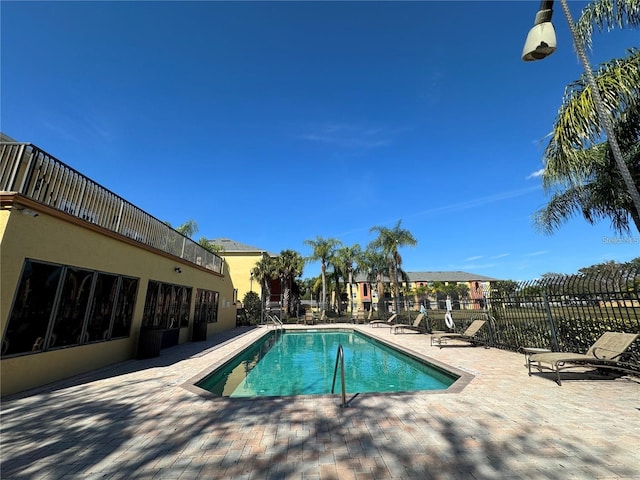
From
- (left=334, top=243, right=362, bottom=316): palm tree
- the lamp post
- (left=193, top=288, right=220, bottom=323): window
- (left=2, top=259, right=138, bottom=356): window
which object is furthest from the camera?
(left=334, top=243, right=362, bottom=316): palm tree

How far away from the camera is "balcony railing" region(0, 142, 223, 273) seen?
5.55 m

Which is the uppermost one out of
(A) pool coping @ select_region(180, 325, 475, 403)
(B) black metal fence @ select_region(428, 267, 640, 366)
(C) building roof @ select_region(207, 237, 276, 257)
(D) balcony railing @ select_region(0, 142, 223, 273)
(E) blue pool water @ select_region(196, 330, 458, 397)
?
(C) building roof @ select_region(207, 237, 276, 257)

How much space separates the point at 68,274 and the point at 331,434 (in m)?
6.70

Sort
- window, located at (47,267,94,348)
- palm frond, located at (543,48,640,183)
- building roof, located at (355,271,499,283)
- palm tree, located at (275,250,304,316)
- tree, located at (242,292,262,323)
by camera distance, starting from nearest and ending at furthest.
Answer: palm frond, located at (543,48,640,183), window, located at (47,267,94,348), tree, located at (242,292,262,323), palm tree, located at (275,250,304,316), building roof, located at (355,271,499,283)

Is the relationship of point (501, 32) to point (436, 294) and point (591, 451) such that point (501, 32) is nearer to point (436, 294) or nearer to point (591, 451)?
point (591, 451)

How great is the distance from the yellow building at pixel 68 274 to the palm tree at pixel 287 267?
17.2 metres

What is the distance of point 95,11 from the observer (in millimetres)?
8727

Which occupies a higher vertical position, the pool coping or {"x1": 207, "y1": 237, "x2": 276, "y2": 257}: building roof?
{"x1": 207, "y1": 237, "x2": 276, "y2": 257}: building roof

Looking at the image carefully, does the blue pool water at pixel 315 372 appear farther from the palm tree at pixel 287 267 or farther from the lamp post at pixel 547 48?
the palm tree at pixel 287 267

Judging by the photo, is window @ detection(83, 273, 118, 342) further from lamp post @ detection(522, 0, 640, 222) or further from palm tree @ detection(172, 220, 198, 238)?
palm tree @ detection(172, 220, 198, 238)

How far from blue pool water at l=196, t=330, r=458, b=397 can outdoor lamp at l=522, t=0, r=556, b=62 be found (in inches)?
255

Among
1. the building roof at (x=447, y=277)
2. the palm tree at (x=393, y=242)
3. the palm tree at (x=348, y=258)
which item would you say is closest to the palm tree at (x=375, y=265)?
the palm tree at (x=348, y=258)

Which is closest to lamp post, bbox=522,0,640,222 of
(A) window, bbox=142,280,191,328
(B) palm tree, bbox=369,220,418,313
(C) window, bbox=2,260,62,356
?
(C) window, bbox=2,260,62,356

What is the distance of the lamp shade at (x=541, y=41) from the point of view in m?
3.68
